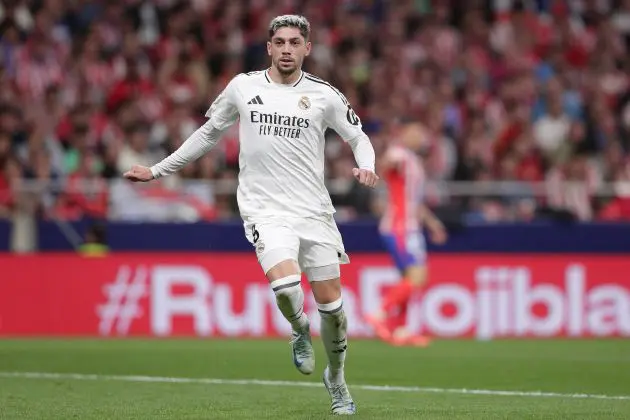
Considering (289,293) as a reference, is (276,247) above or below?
above

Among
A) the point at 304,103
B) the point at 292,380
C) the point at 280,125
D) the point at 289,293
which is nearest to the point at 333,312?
the point at 289,293

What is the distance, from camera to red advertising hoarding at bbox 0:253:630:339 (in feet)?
57.4

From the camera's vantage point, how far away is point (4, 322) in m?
17.5

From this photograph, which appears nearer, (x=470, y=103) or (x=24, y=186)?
(x=24, y=186)

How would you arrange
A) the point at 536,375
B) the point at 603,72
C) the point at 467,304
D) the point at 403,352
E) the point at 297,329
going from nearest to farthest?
the point at 297,329, the point at 536,375, the point at 403,352, the point at 467,304, the point at 603,72

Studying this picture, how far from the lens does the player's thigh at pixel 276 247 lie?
9031 mm

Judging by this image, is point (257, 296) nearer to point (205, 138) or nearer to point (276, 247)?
point (205, 138)

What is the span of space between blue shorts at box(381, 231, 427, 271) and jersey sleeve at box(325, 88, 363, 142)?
7.16 m

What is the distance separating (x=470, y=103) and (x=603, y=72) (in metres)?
2.53

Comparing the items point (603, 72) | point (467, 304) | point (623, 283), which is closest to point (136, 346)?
point (467, 304)

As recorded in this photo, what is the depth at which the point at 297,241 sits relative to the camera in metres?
9.18

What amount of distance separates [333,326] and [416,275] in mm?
7244

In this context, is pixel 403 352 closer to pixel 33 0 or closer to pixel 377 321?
pixel 377 321

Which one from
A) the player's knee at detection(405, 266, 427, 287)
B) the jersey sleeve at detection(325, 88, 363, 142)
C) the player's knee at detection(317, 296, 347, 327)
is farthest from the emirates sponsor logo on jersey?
the player's knee at detection(405, 266, 427, 287)
